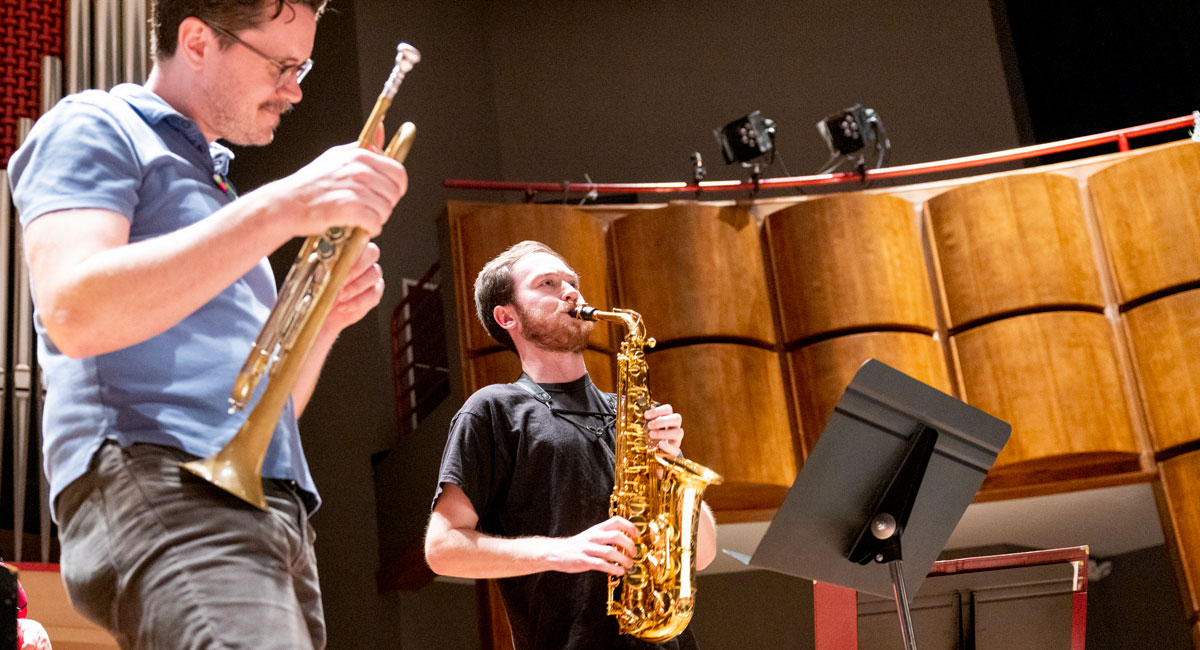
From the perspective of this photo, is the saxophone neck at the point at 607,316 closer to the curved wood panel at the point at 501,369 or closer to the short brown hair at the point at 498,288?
the short brown hair at the point at 498,288

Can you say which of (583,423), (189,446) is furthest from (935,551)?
(189,446)

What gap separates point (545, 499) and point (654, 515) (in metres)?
0.30

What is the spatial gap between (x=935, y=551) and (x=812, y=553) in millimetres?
322

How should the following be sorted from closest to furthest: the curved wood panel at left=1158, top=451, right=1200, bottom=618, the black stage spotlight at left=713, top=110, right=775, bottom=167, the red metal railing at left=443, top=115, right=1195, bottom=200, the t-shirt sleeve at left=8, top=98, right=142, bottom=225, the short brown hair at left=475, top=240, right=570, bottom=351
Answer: the t-shirt sleeve at left=8, top=98, right=142, bottom=225 → the short brown hair at left=475, top=240, right=570, bottom=351 → the curved wood panel at left=1158, top=451, right=1200, bottom=618 → the red metal railing at left=443, top=115, right=1195, bottom=200 → the black stage spotlight at left=713, top=110, right=775, bottom=167

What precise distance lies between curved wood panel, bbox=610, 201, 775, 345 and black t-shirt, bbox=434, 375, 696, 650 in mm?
3143

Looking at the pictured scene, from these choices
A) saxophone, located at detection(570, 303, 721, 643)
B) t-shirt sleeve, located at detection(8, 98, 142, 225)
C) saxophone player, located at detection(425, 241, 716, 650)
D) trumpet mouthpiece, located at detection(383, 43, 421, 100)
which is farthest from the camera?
saxophone, located at detection(570, 303, 721, 643)

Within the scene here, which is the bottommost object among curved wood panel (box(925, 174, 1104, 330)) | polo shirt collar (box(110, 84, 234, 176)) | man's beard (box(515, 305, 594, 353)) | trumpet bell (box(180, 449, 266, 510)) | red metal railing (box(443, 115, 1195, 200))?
trumpet bell (box(180, 449, 266, 510))

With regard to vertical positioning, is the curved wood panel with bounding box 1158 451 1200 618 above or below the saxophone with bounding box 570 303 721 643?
below

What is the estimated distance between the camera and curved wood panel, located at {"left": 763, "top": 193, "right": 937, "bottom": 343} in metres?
5.70

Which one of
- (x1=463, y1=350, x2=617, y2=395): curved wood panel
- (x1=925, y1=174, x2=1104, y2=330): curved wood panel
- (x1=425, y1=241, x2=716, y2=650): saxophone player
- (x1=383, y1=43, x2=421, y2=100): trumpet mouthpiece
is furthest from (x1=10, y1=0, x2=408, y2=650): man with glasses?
(x1=925, y1=174, x2=1104, y2=330): curved wood panel

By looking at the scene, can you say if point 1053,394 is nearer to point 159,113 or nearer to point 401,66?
point 401,66

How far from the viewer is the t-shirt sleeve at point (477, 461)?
2.39 m

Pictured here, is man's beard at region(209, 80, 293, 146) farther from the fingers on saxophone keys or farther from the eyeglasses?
the fingers on saxophone keys

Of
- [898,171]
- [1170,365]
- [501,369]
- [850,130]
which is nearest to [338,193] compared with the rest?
[501,369]
